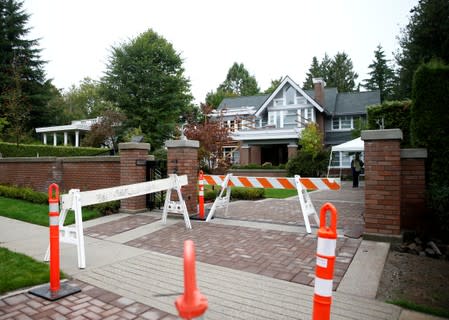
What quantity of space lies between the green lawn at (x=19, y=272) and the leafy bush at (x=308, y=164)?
67.1 feet

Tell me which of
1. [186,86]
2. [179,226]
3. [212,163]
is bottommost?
[179,226]

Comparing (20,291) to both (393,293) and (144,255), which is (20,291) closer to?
(144,255)

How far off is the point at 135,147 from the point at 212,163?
19.1ft

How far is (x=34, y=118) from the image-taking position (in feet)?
117

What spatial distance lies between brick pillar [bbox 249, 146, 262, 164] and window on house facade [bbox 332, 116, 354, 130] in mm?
8004

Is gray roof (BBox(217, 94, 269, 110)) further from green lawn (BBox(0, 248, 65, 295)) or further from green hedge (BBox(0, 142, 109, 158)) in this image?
green lawn (BBox(0, 248, 65, 295))

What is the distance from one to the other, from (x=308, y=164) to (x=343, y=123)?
11.3 m

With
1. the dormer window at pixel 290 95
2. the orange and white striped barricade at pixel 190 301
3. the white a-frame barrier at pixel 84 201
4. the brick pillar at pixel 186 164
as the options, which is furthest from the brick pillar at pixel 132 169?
the dormer window at pixel 290 95

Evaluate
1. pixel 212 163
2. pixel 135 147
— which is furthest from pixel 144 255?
pixel 212 163

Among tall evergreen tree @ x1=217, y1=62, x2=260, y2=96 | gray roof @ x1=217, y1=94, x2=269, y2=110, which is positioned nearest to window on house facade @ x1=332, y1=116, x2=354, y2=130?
gray roof @ x1=217, y1=94, x2=269, y2=110

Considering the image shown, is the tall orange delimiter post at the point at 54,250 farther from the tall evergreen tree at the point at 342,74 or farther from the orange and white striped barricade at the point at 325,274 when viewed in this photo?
the tall evergreen tree at the point at 342,74

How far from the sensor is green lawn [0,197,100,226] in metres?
Answer: 8.04

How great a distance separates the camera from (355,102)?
110ft

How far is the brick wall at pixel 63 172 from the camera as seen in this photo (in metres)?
10.2
